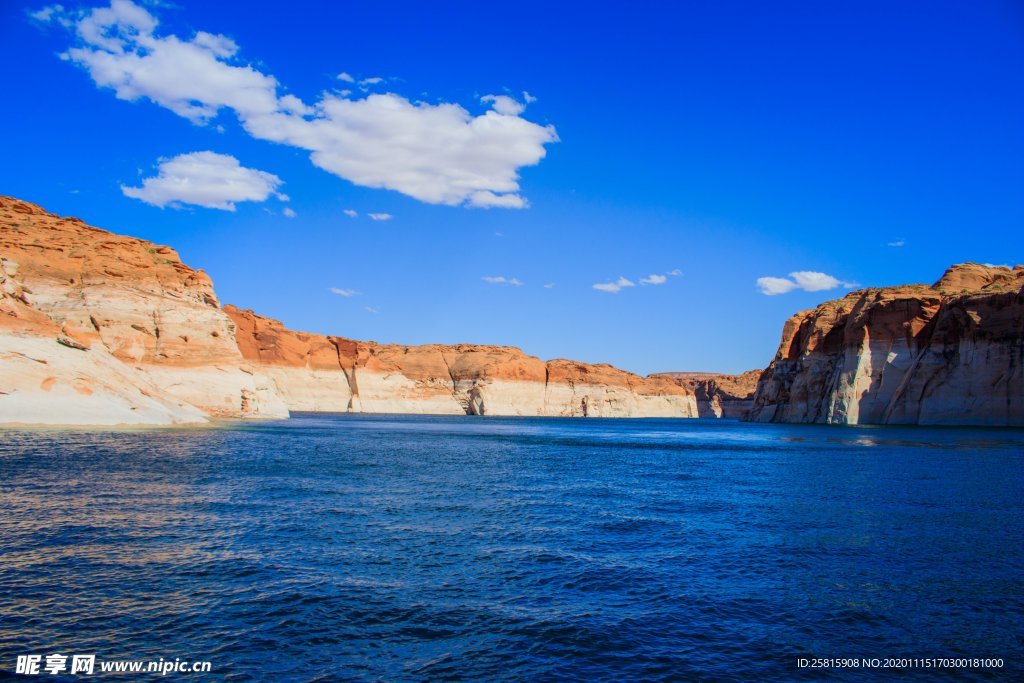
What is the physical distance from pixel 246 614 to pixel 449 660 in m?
3.01

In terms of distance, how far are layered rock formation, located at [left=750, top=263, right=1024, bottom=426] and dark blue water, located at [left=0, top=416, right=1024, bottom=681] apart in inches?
1899

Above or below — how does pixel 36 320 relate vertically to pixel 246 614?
above

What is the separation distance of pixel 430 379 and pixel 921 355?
8984 centimetres

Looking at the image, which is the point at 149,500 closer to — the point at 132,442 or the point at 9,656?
the point at 9,656

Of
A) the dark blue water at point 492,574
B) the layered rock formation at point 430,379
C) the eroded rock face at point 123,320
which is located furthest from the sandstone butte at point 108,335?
the layered rock formation at point 430,379

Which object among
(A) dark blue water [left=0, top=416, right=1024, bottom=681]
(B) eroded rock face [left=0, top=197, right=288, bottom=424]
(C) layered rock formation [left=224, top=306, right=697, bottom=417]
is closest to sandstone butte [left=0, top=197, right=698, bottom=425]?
(B) eroded rock face [left=0, top=197, right=288, bottom=424]

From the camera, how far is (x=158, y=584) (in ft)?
31.3

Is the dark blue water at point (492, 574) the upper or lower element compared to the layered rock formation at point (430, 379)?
lower

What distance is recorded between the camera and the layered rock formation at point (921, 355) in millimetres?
60219

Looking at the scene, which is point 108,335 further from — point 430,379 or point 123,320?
point 430,379

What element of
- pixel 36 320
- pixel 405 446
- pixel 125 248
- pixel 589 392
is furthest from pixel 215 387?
pixel 589 392

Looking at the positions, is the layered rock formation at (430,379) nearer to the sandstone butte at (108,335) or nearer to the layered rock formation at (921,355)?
the sandstone butte at (108,335)

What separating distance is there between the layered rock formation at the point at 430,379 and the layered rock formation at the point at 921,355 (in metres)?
58.8

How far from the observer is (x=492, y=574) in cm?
1080
